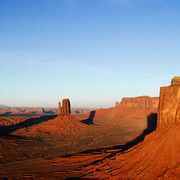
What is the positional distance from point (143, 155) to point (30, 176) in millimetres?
7696

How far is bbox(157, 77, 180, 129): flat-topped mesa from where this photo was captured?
10555 mm

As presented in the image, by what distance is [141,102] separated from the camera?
3056 inches

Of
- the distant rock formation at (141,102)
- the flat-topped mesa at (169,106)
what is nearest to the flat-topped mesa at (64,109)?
the flat-topped mesa at (169,106)

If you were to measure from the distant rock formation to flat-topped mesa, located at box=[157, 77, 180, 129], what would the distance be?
211ft

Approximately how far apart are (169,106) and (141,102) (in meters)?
69.7

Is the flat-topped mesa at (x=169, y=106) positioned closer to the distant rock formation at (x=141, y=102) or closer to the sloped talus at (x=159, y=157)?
the sloped talus at (x=159, y=157)

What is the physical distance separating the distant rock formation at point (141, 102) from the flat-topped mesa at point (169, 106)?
64.4 metres

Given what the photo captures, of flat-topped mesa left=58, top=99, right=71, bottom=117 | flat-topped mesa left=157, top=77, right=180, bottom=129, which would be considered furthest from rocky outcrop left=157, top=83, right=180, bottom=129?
flat-topped mesa left=58, top=99, right=71, bottom=117

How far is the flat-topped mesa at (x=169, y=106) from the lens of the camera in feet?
34.6

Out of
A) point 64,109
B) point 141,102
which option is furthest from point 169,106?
point 141,102

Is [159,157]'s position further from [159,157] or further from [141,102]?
[141,102]

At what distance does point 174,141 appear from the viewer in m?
9.64

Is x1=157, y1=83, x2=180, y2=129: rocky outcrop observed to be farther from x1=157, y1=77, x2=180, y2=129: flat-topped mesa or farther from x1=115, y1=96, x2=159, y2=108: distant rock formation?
x1=115, y1=96, x2=159, y2=108: distant rock formation

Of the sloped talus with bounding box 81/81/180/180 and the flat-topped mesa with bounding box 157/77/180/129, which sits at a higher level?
the flat-topped mesa with bounding box 157/77/180/129
